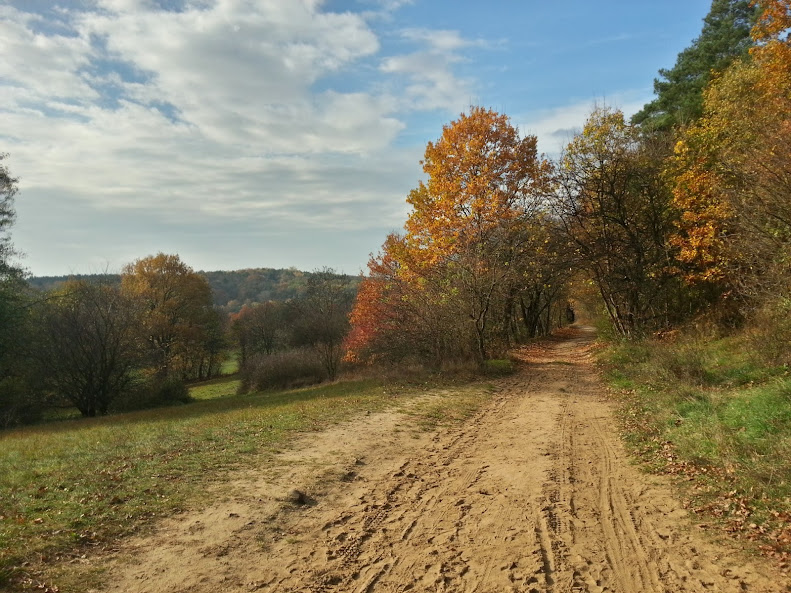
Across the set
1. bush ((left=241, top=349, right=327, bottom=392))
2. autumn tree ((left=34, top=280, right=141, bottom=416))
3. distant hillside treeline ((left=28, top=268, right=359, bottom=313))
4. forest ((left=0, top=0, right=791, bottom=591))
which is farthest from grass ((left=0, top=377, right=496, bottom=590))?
distant hillside treeline ((left=28, top=268, right=359, bottom=313))

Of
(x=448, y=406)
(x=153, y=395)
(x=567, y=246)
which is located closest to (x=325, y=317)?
(x=153, y=395)

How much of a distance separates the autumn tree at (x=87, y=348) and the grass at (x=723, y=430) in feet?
87.2

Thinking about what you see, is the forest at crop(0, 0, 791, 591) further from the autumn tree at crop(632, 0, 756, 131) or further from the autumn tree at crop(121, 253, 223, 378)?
the autumn tree at crop(121, 253, 223, 378)

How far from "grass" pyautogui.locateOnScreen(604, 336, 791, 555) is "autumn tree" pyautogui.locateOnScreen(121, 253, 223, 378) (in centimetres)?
3721

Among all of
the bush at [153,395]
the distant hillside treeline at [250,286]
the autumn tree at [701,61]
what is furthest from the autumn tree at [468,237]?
the distant hillside treeline at [250,286]

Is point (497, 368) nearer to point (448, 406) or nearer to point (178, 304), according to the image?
point (448, 406)

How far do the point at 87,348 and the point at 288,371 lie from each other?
456 inches

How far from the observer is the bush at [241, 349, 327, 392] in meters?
31.6

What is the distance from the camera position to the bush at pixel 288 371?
104 feet

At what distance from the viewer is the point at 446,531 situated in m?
5.10

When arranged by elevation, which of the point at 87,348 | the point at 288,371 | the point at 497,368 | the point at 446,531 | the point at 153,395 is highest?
the point at 87,348

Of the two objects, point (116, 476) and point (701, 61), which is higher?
point (701, 61)

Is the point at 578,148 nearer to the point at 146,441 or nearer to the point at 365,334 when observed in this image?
the point at 365,334

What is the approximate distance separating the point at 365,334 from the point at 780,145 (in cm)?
1970
